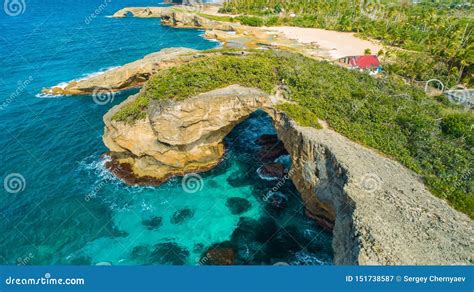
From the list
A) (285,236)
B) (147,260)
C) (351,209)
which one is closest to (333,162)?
(351,209)

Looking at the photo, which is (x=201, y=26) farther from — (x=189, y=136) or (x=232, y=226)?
(x=232, y=226)

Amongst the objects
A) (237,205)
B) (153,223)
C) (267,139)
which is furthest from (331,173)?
(153,223)

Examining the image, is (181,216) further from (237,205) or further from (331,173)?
(331,173)

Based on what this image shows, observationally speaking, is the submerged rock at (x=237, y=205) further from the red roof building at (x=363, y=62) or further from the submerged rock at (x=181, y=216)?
the red roof building at (x=363, y=62)

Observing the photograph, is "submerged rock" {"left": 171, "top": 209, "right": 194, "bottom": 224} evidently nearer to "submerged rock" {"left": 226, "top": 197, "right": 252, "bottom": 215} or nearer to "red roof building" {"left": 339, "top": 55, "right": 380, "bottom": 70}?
"submerged rock" {"left": 226, "top": 197, "right": 252, "bottom": 215}

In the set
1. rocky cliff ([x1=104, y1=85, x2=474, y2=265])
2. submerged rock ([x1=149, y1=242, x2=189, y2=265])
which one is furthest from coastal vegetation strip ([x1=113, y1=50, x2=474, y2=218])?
submerged rock ([x1=149, y1=242, x2=189, y2=265])
